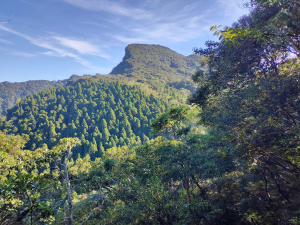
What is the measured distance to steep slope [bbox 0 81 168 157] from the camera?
3149 inches

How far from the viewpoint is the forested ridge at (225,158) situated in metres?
4.84

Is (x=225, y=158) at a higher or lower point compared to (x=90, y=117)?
higher

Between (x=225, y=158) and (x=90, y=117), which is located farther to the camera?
(x=90, y=117)

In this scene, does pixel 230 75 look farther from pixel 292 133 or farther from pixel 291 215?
pixel 291 215

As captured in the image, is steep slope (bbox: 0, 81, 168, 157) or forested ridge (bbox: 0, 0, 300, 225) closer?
forested ridge (bbox: 0, 0, 300, 225)

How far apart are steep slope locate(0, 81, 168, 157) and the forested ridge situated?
202ft

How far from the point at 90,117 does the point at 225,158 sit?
100m

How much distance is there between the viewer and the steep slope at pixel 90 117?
79994 millimetres

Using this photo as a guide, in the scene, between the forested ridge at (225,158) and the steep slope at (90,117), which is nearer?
the forested ridge at (225,158)

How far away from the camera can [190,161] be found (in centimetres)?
978

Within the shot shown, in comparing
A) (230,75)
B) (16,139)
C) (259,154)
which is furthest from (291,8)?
(16,139)

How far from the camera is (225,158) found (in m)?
8.61

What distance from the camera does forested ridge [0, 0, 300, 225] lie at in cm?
484

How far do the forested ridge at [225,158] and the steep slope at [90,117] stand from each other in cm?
6151
